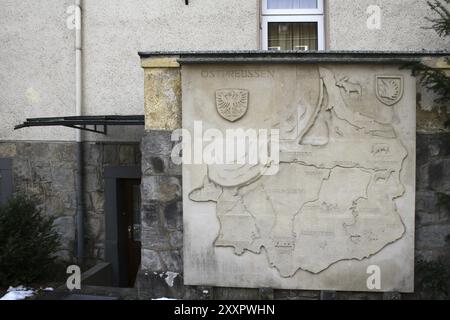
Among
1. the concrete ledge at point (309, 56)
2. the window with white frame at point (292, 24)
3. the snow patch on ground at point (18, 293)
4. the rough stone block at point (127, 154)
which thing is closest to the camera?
the concrete ledge at point (309, 56)

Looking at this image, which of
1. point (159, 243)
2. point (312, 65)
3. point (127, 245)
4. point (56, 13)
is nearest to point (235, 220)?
point (159, 243)

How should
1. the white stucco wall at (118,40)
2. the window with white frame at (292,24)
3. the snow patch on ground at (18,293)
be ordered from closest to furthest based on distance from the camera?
the snow patch on ground at (18,293) → the white stucco wall at (118,40) → the window with white frame at (292,24)

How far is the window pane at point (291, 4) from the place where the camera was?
571 centimetres

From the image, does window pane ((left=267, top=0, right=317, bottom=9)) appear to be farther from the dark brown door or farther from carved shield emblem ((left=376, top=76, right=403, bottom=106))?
the dark brown door

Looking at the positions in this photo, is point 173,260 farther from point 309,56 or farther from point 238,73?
point 309,56

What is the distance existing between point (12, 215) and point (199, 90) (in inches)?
104

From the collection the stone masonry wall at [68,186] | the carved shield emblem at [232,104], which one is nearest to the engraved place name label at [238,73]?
the carved shield emblem at [232,104]

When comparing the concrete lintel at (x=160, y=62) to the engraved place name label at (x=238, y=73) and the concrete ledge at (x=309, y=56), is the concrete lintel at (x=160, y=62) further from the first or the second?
the engraved place name label at (x=238, y=73)

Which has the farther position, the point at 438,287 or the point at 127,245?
the point at 127,245

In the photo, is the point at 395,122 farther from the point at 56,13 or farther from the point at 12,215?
the point at 56,13

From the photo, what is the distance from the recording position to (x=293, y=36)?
5746 mm

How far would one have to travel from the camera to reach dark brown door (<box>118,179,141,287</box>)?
5.88 m

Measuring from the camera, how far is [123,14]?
570 centimetres

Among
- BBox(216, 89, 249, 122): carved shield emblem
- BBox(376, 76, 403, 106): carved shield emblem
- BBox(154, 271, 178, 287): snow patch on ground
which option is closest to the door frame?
BBox(154, 271, 178, 287): snow patch on ground
